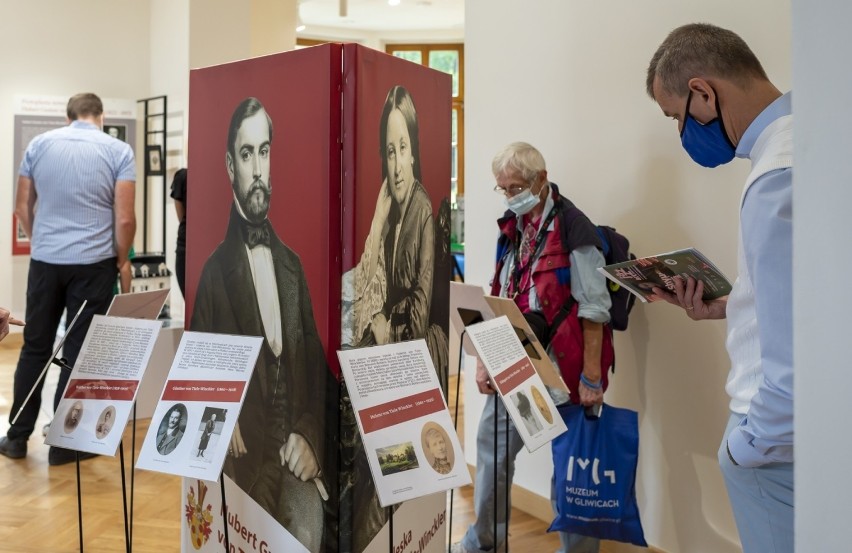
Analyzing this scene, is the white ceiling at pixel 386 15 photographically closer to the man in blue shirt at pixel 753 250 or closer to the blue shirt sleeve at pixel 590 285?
the blue shirt sleeve at pixel 590 285

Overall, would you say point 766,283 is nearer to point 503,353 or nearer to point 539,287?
point 503,353

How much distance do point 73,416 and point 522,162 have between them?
1.74 m

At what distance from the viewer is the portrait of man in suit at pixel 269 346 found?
195cm

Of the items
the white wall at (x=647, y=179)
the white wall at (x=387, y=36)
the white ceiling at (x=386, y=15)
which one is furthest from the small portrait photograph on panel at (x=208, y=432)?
the white wall at (x=387, y=36)

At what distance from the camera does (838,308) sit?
2.74 ft

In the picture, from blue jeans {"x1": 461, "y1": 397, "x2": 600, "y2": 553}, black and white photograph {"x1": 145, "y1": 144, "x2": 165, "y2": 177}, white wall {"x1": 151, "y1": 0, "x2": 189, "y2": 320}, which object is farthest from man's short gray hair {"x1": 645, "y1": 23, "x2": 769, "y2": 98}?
black and white photograph {"x1": 145, "y1": 144, "x2": 165, "y2": 177}

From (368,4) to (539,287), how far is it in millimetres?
8965

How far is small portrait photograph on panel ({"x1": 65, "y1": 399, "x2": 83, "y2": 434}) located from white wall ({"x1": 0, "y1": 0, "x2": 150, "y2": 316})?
699 centimetres

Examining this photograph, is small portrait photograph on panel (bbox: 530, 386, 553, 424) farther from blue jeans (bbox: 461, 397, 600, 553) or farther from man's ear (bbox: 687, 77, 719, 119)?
blue jeans (bbox: 461, 397, 600, 553)

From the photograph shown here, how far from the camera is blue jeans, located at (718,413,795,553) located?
156 cm

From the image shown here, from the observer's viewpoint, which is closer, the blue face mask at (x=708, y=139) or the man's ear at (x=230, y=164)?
the blue face mask at (x=708, y=139)

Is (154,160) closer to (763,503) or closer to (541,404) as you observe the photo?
(541,404)

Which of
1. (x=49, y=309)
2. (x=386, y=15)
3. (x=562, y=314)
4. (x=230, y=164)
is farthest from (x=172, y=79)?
(x=230, y=164)

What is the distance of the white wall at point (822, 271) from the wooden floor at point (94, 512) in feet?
8.89
